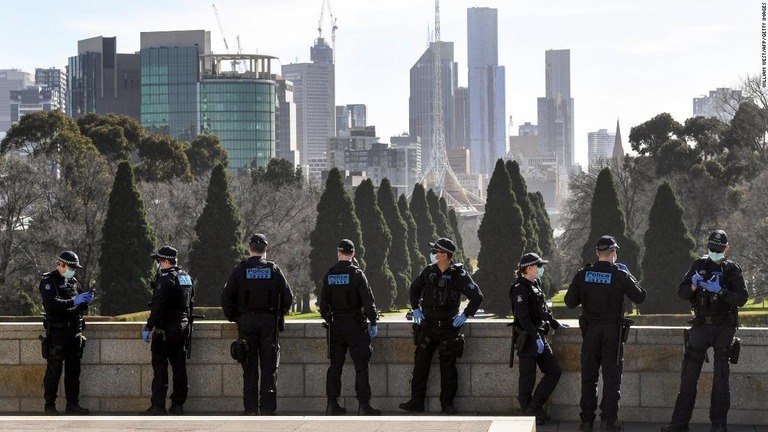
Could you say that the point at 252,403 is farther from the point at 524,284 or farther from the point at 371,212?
the point at 371,212

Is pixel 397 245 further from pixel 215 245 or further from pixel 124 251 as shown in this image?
pixel 124 251

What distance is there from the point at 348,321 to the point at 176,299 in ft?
6.71

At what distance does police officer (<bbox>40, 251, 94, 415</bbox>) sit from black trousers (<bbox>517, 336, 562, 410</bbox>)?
5.09 m

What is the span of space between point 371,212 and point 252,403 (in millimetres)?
60636

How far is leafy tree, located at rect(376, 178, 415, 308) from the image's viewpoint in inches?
3147

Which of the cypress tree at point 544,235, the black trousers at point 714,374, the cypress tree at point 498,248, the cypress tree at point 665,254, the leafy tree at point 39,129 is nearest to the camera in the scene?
the black trousers at point 714,374

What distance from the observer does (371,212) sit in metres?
76.5

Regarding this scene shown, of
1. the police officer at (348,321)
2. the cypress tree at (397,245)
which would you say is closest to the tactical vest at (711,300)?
the police officer at (348,321)

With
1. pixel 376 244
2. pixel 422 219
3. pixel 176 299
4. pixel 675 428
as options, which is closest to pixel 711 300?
pixel 675 428

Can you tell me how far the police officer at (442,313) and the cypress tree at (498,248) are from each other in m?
52.1

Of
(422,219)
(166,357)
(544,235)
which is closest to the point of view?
(166,357)

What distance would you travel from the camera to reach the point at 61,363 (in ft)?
53.8

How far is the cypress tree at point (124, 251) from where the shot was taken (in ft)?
175

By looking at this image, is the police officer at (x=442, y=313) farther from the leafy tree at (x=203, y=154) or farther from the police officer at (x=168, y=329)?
the leafy tree at (x=203, y=154)
